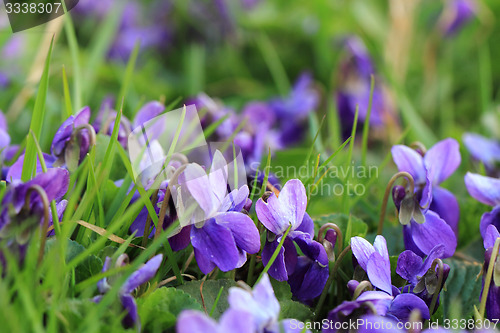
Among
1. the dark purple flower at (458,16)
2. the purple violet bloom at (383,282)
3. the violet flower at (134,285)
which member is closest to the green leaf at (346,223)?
the purple violet bloom at (383,282)

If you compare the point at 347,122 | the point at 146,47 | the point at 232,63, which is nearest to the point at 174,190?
the point at 347,122

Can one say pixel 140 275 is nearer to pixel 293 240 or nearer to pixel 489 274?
pixel 293 240

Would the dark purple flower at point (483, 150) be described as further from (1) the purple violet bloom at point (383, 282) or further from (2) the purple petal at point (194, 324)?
(2) the purple petal at point (194, 324)

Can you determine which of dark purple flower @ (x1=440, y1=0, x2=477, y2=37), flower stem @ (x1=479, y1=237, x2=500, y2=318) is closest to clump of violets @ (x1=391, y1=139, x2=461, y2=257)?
flower stem @ (x1=479, y1=237, x2=500, y2=318)

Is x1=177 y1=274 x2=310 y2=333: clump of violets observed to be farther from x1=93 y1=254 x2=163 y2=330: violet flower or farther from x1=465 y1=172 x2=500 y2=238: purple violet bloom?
x1=465 y1=172 x2=500 y2=238: purple violet bloom

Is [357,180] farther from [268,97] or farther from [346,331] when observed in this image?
[268,97]

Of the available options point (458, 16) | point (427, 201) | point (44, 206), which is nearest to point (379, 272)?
point (427, 201)
